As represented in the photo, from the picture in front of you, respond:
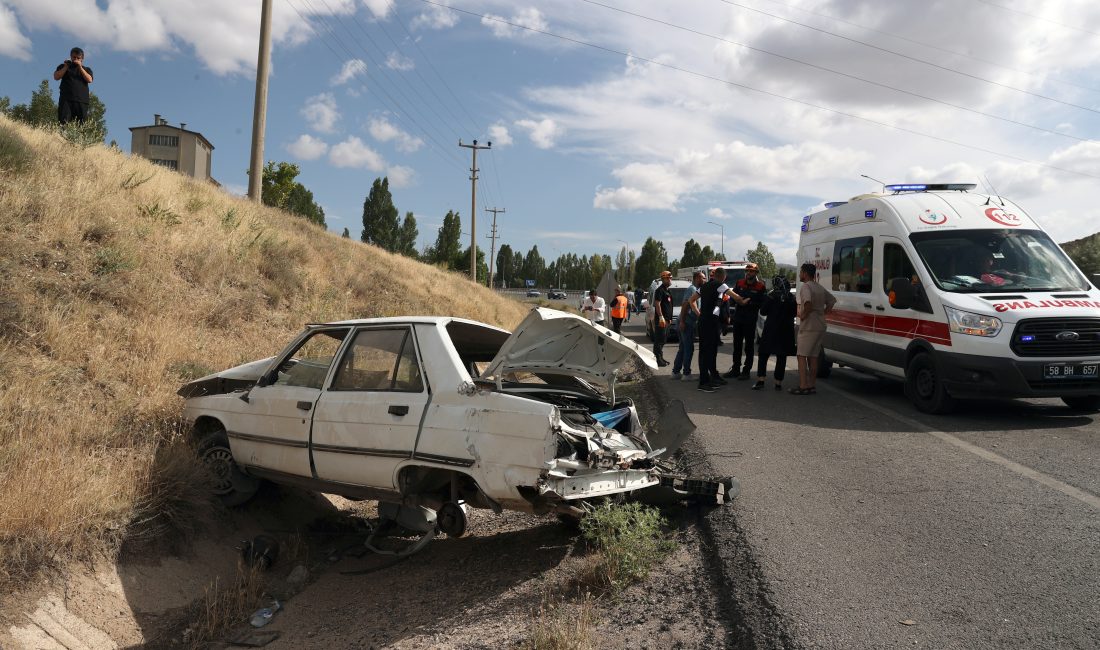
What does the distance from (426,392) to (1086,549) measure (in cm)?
410

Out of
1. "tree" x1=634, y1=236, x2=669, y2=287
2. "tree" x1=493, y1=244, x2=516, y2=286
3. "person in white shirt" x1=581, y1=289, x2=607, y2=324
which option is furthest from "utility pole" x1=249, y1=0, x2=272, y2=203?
"tree" x1=493, y1=244, x2=516, y2=286

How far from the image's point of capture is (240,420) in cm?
608

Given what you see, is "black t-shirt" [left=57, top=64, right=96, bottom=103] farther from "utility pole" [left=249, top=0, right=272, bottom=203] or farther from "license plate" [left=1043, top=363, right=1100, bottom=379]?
"license plate" [left=1043, top=363, right=1100, bottom=379]

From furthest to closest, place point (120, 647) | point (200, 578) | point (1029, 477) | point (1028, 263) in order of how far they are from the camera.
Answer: point (1028, 263), point (1029, 477), point (200, 578), point (120, 647)

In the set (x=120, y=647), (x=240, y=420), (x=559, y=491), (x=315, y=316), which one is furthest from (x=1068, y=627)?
(x=315, y=316)

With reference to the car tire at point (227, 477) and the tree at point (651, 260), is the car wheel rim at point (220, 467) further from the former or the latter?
the tree at point (651, 260)

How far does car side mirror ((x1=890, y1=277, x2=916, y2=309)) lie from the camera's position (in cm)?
872

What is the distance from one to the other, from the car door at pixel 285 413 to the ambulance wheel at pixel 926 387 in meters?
6.73

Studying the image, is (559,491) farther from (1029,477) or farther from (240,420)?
(1029,477)

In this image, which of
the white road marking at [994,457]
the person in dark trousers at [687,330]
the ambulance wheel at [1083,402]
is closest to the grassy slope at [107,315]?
the person in dark trousers at [687,330]

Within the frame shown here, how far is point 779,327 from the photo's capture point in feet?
36.0

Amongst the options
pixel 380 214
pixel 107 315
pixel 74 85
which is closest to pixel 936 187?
pixel 107 315

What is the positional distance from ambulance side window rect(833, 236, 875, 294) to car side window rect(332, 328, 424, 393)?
7.31 m

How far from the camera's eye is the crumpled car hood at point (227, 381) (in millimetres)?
6402
